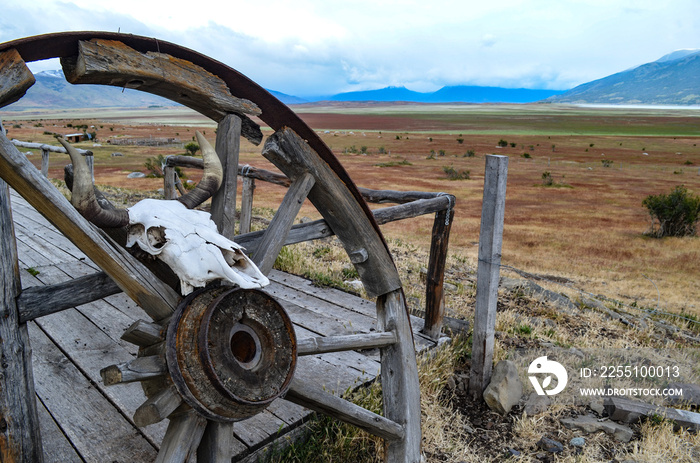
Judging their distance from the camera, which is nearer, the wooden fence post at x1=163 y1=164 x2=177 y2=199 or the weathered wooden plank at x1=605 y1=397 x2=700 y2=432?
the weathered wooden plank at x1=605 y1=397 x2=700 y2=432

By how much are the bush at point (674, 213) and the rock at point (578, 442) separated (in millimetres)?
12788

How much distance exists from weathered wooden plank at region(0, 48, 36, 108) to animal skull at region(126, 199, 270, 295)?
0.47m

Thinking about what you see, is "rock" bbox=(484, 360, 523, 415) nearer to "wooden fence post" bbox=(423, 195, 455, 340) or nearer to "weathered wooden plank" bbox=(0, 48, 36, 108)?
"wooden fence post" bbox=(423, 195, 455, 340)

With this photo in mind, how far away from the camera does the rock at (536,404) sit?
142 inches

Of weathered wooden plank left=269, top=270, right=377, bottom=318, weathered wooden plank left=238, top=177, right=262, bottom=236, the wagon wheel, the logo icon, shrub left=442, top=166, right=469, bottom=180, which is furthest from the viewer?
shrub left=442, top=166, right=469, bottom=180

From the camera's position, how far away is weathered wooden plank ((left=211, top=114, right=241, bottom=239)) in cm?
199

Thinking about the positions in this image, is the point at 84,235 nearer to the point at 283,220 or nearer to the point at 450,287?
the point at 283,220

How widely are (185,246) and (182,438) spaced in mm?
724

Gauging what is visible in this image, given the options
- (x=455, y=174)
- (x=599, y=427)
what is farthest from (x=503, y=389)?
(x=455, y=174)

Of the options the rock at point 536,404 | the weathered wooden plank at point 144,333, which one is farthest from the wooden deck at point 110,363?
the weathered wooden plank at point 144,333

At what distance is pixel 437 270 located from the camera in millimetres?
3848

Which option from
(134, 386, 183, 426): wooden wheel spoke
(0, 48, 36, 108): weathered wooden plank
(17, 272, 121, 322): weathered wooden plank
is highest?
(0, 48, 36, 108): weathered wooden plank

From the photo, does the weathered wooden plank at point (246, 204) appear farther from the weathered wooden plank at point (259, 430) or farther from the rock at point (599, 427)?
the rock at point (599, 427)

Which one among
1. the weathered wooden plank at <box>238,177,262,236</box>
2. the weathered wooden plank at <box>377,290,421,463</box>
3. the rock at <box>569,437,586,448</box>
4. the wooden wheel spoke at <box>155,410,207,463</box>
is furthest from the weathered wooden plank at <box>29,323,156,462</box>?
the weathered wooden plank at <box>238,177,262,236</box>
